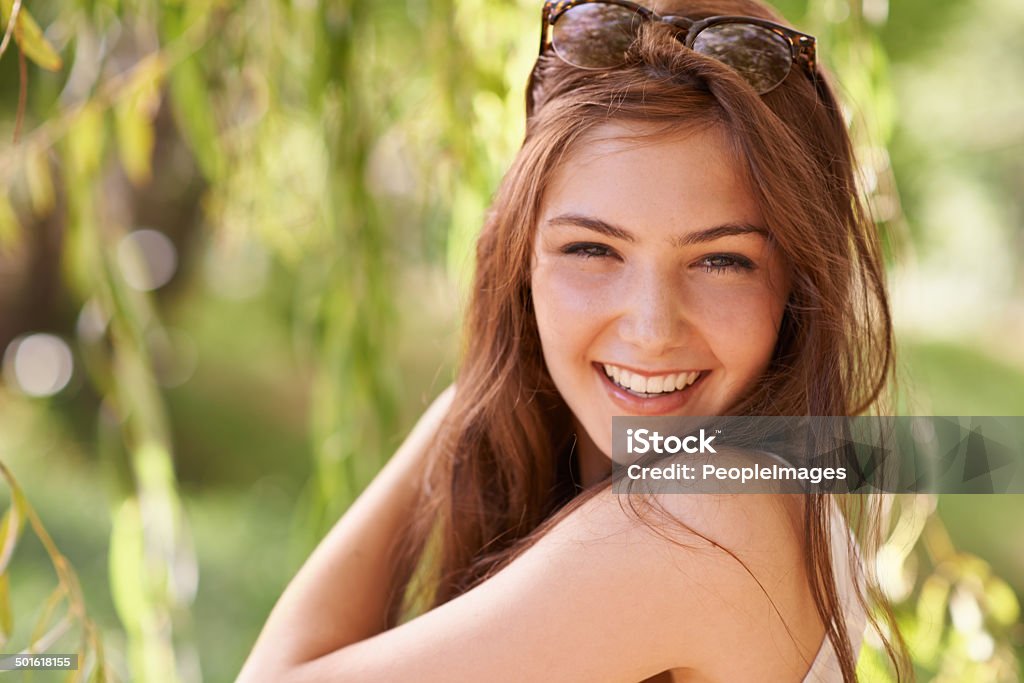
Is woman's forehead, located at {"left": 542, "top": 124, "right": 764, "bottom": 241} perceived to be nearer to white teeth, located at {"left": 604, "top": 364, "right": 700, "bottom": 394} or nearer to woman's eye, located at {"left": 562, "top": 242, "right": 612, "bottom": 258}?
woman's eye, located at {"left": 562, "top": 242, "right": 612, "bottom": 258}

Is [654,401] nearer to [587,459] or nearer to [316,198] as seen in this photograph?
[587,459]

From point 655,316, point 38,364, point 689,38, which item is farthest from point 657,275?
point 38,364

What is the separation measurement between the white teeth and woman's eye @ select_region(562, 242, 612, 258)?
11cm

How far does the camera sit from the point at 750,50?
1031mm

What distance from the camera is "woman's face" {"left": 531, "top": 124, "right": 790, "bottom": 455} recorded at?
3.25ft

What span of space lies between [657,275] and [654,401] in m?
0.13

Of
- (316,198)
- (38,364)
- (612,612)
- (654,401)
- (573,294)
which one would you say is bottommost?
(38,364)

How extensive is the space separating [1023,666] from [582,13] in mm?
3031

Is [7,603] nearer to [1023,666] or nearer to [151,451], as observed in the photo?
[151,451]

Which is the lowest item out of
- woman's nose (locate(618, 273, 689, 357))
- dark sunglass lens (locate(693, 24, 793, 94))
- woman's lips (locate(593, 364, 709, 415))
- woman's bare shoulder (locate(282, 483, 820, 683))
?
woman's bare shoulder (locate(282, 483, 820, 683))

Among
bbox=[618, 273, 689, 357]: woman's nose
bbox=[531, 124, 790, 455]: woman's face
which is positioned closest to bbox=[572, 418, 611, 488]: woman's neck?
bbox=[531, 124, 790, 455]: woman's face

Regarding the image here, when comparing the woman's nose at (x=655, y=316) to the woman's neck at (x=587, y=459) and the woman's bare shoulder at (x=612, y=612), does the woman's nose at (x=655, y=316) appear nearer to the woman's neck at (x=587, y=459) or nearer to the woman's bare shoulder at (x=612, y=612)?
the woman's bare shoulder at (x=612, y=612)

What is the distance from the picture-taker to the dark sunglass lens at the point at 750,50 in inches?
40.5

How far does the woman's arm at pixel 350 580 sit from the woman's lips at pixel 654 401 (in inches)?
12.7
